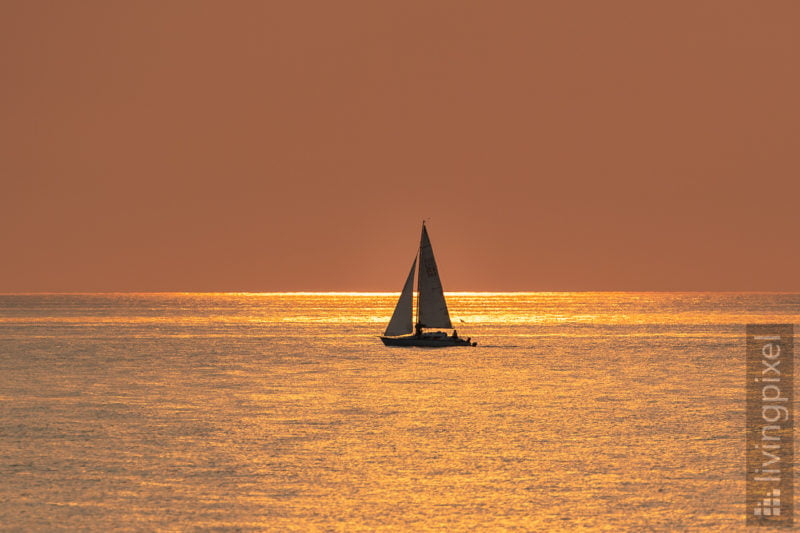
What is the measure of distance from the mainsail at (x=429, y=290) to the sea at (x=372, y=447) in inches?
477

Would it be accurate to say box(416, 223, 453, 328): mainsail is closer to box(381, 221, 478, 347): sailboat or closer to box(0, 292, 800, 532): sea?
box(381, 221, 478, 347): sailboat

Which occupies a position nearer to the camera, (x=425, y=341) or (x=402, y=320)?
Result: (x=425, y=341)

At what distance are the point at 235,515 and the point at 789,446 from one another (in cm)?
2711

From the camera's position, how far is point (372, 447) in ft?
164

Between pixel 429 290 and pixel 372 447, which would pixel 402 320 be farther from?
pixel 372 447

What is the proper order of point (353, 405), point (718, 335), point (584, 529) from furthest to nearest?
point (718, 335) < point (353, 405) < point (584, 529)

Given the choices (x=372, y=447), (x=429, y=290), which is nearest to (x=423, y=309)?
(x=429, y=290)

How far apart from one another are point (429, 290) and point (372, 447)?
65972mm

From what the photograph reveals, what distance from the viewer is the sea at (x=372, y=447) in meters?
36.2

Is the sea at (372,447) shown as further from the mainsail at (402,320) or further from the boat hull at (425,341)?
the mainsail at (402,320)

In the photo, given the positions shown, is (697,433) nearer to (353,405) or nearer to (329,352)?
(353,405)

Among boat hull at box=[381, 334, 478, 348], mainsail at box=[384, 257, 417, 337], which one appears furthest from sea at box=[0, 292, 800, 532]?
mainsail at box=[384, 257, 417, 337]

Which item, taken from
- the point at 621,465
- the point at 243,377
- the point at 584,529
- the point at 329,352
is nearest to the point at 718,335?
the point at 329,352

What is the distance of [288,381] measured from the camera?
286 feet
